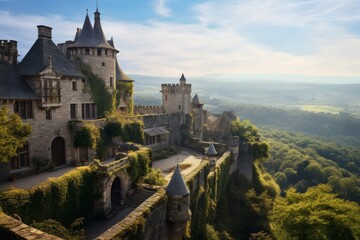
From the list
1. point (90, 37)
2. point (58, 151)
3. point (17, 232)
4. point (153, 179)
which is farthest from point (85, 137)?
point (17, 232)

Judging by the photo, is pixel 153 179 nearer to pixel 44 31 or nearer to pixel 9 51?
pixel 9 51

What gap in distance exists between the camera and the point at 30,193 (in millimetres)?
15195

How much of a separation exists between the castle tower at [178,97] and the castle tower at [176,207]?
1125 inches

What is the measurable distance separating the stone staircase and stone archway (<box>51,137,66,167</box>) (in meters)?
7.81

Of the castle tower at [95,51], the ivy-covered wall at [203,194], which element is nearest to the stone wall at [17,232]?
the ivy-covered wall at [203,194]

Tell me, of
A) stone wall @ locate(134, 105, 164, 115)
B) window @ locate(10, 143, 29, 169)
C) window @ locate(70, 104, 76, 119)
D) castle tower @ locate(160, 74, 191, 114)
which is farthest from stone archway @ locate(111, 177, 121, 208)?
stone wall @ locate(134, 105, 164, 115)

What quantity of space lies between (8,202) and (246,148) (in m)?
35.9

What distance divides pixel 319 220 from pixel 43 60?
25415mm

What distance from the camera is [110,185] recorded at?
67.5 feet

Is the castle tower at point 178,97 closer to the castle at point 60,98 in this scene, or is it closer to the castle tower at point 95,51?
the castle at point 60,98

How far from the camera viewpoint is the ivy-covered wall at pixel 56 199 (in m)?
14.5

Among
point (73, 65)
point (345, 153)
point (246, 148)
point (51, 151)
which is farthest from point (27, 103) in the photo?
point (345, 153)

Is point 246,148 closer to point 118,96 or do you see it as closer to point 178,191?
point 118,96

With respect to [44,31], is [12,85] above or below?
below
